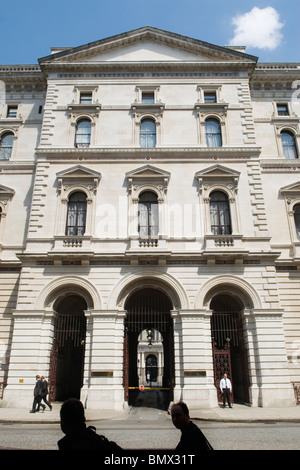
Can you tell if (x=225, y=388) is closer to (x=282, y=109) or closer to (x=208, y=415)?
(x=208, y=415)

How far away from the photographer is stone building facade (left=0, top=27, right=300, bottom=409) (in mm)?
18375

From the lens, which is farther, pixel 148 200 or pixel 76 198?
pixel 76 198

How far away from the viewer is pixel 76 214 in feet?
70.4

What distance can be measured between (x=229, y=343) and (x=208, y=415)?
6.19 meters

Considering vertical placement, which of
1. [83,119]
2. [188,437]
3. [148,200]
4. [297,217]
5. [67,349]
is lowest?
[188,437]

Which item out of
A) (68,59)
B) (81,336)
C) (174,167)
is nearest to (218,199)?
(174,167)

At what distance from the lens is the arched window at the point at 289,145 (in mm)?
24891

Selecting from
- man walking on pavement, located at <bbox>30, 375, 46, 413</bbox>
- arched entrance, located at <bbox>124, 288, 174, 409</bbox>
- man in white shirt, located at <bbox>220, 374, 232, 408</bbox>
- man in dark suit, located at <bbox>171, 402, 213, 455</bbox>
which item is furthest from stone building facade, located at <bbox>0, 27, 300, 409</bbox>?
man in dark suit, located at <bbox>171, 402, 213, 455</bbox>

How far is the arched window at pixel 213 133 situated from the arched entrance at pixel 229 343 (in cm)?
1001

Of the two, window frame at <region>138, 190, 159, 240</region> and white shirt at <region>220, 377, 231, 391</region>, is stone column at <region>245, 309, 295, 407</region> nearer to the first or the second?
white shirt at <region>220, 377, 231, 391</region>

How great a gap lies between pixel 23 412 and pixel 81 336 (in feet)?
22.0

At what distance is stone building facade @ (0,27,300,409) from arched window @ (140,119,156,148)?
0.44 ft

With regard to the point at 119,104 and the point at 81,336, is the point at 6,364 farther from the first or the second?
the point at 119,104

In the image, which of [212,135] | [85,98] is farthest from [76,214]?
[212,135]
